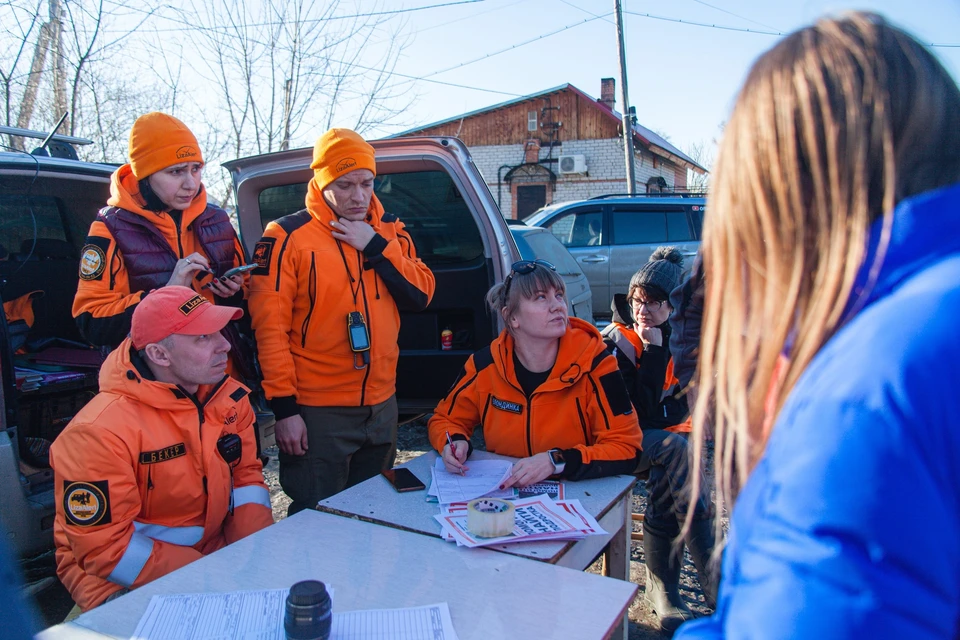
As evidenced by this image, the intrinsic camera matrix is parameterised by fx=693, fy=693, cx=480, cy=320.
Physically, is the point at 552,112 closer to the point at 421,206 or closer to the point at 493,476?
the point at 421,206

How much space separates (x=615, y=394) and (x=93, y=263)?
2.05 m

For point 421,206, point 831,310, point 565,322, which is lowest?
point 565,322

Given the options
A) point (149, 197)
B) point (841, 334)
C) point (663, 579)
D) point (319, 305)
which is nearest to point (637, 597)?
point (663, 579)

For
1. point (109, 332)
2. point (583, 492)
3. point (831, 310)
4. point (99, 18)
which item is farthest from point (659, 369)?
point (99, 18)

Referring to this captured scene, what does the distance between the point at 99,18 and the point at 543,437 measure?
24.4 ft

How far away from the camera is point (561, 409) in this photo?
274 centimetres

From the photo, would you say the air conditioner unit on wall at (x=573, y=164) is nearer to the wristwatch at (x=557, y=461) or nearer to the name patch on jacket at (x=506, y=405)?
the name patch on jacket at (x=506, y=405)

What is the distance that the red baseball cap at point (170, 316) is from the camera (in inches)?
92.6

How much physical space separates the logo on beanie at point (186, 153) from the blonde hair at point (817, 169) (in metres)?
2.43

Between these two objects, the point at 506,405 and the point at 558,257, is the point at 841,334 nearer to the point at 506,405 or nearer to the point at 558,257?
the point at 506,405

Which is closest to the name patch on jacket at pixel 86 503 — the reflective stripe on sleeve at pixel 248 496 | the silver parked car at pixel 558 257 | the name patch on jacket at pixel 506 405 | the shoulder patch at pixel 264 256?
the reflective stripe on sleeve at pixel 248 496

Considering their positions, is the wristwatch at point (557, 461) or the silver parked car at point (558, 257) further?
the silver parked car at point (558, 257)

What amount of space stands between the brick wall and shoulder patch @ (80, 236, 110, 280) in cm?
2040

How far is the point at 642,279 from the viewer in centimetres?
338
